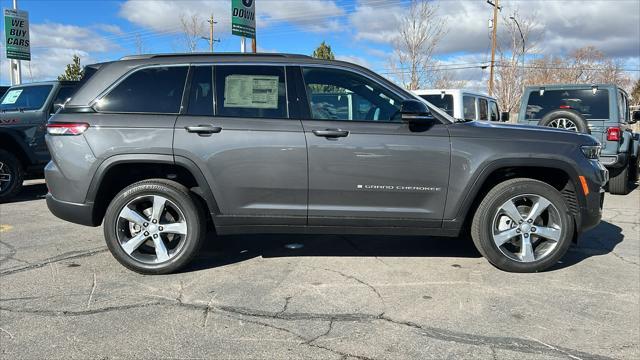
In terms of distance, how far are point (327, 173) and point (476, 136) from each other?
1340 mm

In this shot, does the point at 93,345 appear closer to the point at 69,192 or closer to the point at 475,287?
the point at 69,192

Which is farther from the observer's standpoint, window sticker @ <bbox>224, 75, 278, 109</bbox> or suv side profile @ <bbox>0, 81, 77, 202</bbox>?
suv side profile @ <bbox>0, 81, 77, 202</bbox>

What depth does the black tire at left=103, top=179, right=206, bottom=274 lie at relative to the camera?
13.8ft

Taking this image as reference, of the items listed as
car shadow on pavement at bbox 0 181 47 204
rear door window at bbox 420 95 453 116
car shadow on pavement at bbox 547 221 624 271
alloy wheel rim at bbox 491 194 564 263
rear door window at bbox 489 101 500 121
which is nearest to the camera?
alloy wheel rim at bbox 491 194 564 263

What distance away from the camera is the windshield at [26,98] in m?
8.49

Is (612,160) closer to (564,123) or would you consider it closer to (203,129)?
(564,123)

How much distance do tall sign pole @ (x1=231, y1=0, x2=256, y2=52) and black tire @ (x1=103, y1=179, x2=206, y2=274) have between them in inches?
397

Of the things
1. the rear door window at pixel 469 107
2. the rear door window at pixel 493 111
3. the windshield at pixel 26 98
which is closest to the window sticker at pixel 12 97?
the windshield at pixel 26 98

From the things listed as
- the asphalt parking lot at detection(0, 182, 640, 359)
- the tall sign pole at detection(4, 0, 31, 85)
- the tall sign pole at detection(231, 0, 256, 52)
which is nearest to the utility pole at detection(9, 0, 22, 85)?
the tall sign pole at detection(4, 0, 31, 85)

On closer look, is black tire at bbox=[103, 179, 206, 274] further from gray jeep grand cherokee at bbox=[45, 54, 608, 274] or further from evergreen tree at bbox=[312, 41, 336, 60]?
evergreen tree at bbox=[312, 41, 336, 60]

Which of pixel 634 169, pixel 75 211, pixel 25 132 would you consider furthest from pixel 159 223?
pixel 634 169

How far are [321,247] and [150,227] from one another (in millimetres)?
1821

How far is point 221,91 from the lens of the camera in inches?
168

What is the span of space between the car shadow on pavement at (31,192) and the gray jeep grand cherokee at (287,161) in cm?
459
